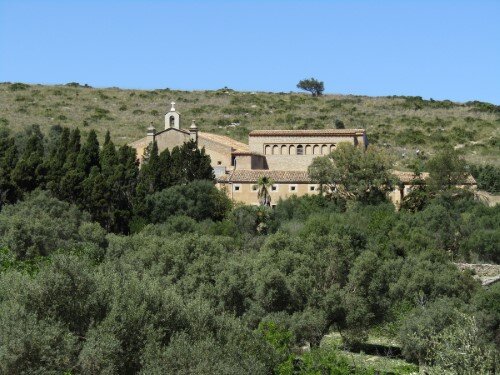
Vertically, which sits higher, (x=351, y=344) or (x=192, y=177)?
(x=192, y=177)

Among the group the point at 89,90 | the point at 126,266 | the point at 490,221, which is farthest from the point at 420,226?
the point at 89,90

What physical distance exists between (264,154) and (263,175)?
4.14 metres

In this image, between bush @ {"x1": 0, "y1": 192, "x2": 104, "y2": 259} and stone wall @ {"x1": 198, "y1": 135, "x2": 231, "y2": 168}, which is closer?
bush @ {"x1": 0, "y1": 192, "x2": 104, "y2": 259}

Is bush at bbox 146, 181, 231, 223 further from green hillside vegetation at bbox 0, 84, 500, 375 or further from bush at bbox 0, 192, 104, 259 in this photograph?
bush at bbox 0, 192, 104, 259

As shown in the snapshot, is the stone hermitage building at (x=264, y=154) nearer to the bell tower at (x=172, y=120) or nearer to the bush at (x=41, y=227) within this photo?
the bell tower at (x=172, y=120)

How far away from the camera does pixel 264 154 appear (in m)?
67.8

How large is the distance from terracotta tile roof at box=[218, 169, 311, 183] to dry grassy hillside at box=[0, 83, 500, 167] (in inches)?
595

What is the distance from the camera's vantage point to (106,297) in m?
26.4

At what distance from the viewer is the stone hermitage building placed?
63.4 m

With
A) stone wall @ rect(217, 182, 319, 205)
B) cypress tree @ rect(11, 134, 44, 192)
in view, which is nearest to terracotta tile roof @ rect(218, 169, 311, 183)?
stone wall @ rect(217, 182, 319, 205)

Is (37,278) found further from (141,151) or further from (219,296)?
(141,151)

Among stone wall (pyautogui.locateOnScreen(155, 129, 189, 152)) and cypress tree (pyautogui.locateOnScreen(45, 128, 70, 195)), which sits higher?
stone wall (pyautogui.locateOnScreen(155, 129, 189, 152))

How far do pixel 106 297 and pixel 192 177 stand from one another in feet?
114

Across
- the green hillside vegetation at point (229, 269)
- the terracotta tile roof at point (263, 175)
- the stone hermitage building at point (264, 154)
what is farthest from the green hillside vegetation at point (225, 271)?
the stone hermitage building at point (264, 154)
